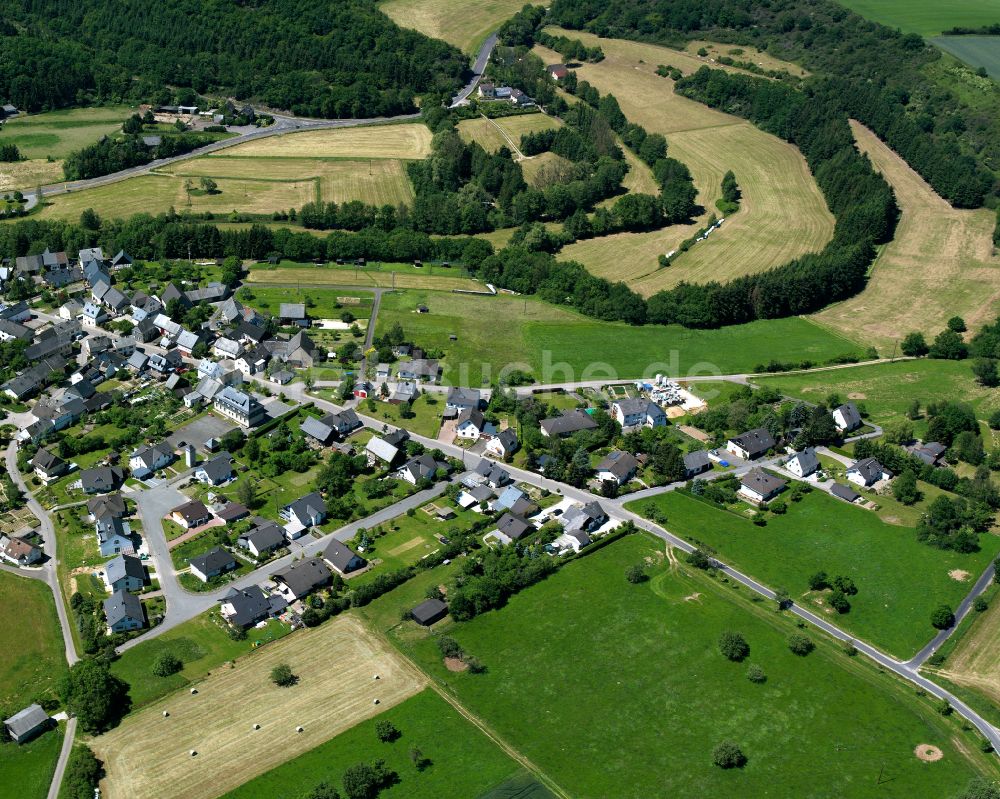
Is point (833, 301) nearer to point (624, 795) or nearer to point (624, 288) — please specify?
point (624, 288)

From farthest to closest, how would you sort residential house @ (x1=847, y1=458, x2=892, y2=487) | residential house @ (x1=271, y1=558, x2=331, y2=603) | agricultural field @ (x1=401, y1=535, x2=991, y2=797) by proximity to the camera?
residential house @ (x1=847, y1=458, x2=892, y2=487)
residential house @ (x1=271, y1=558, x2=331, y2=603)
agricultural field @ (x1=401, y1=535, x2=991, y2=797)

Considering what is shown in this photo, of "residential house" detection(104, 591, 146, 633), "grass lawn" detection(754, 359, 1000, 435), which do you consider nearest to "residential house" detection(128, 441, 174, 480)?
"residential house" detection(104, 591, 146, 633)

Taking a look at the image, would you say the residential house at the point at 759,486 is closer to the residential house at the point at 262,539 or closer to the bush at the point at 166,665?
the residential house at the point at 262,539

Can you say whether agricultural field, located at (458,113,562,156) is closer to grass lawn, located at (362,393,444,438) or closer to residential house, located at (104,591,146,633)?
grass lawn, located at (362,393,444,438)

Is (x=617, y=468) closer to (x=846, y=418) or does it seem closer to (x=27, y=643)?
(x=846, y=418)

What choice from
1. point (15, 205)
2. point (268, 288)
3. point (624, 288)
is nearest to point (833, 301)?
point (624, 288)

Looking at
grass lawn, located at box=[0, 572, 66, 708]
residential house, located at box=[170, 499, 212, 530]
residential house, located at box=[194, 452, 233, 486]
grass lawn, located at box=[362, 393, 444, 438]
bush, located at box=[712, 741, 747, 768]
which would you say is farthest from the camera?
grass lawn, located at box=[362, 393, 444, 438]
